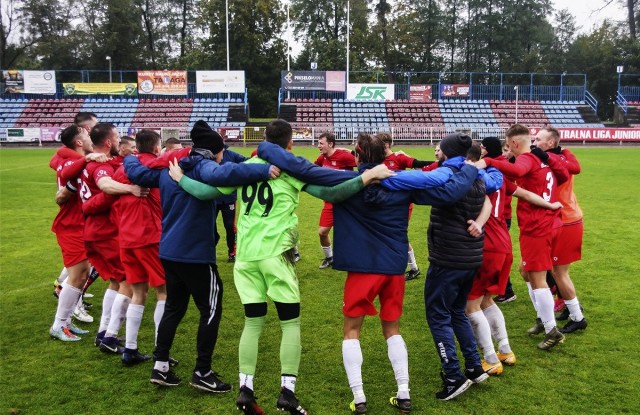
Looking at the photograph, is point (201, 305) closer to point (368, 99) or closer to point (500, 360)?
point (500, 360)

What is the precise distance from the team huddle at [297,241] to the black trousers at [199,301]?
0.04ft

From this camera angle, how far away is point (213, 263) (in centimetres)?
475

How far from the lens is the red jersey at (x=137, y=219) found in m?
5.27

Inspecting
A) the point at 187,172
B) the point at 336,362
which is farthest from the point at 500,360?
the point at 187,172

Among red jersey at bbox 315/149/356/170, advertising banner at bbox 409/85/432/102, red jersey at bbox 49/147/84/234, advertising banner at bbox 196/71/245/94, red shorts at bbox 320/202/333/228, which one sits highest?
advertising banner at bbox 196/71/245/94

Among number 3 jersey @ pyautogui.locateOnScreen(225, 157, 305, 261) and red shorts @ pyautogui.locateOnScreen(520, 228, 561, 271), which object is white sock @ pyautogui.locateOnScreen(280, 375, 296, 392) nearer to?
number 3 jersey @ pyautogui.locateOnScreen(225, 157, 305, 261)

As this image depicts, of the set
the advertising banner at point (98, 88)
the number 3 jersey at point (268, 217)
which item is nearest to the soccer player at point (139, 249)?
the number 3 jersey at point (268, 217)

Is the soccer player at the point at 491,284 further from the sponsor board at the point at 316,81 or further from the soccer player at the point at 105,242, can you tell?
the sponsor board at the point at 316,81

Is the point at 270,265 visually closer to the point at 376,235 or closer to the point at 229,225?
the point at 376,235

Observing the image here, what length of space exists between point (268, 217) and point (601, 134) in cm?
4188

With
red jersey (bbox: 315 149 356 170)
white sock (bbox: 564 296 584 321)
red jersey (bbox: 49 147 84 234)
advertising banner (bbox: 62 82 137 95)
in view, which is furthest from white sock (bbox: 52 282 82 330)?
advertising banner (bbox: 62 82 137 95)

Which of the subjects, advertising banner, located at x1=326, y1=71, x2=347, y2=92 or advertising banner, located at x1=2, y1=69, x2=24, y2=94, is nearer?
advertising banner, located at x1=2, y1=69, x2=24, y2=94

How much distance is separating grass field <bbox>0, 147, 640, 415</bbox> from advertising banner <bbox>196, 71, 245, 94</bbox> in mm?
39435

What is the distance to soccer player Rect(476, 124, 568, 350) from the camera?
5.56m
